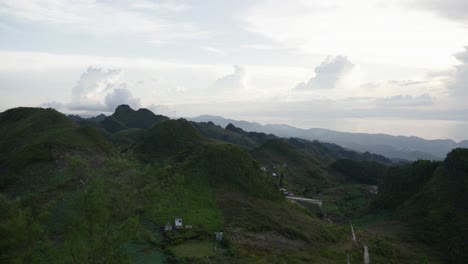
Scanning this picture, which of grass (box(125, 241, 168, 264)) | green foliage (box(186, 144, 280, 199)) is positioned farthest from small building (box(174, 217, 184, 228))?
green foliage (box(186, 144, 280, 199))

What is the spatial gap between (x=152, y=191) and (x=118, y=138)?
4634 inches

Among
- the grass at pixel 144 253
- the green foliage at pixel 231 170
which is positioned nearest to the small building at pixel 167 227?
the grass at pixel 144 253

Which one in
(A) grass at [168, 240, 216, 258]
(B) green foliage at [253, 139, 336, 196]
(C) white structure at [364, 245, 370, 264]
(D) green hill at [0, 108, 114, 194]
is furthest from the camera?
(B) green foliage at [253, 139, 336, 196]

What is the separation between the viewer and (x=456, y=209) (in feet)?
197

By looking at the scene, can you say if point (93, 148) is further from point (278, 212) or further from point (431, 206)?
point (431, 206)

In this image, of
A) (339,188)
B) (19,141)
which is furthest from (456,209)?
(19,141)

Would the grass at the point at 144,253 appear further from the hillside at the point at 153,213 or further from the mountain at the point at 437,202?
the mountain at the point at 437,202

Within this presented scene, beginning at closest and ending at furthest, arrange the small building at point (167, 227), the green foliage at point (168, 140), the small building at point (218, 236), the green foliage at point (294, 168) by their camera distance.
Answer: the small building at point (218, 236) < the small building at point (167, 227) < the green foliage at point (168, 140) < the green foliage at point (294, 168)

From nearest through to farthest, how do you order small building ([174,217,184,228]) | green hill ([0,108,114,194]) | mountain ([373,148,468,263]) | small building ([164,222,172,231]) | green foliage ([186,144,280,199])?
small building ([164,222,172,231]), small building ([174,217,184,228]), mountain ([373,148,468,263]), green foliage ([186,144,280,199]), green hill ([0,108,114,194])

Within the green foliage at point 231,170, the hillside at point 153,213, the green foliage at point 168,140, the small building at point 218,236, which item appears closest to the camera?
the hillside at point 153,213

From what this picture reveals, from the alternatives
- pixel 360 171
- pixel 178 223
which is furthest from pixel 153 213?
pixel 360 171

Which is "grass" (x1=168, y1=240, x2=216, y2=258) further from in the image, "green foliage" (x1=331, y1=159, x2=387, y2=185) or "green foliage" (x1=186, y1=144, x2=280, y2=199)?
"green foliage" (x1=331, y1=159, x2=387, y2=185)

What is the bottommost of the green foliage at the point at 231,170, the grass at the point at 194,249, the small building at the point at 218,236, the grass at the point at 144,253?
the grass at the point at 144,253

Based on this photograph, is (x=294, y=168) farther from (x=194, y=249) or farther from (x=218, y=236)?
(x=194, y=249)
